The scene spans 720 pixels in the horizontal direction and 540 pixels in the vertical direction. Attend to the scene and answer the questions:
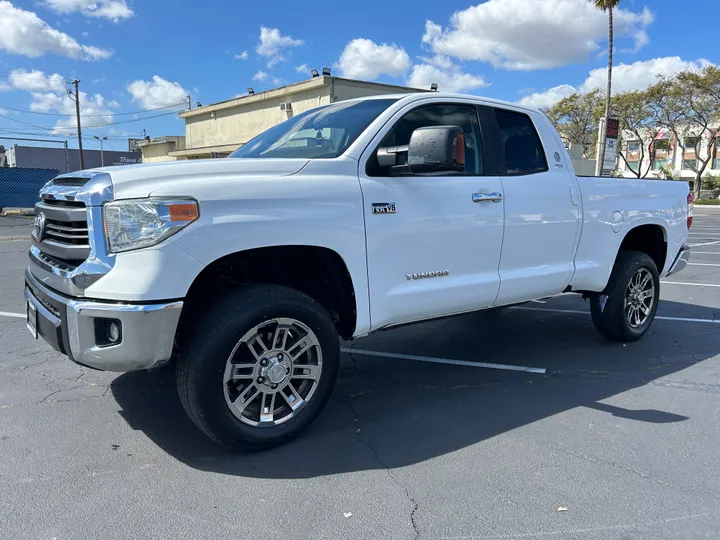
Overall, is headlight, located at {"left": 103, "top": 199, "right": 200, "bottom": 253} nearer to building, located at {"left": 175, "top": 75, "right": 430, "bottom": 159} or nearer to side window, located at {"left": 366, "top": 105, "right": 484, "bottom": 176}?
side window, located at {"left": 366, "top": 105, "right": 484, "bottom": 176}

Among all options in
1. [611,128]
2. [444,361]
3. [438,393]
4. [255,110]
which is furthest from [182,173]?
[255,110]

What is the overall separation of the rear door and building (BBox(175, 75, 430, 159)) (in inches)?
694

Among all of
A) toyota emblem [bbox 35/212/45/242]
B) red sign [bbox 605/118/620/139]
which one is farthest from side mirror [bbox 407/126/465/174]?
red sign [bbox 605/118/620/139]

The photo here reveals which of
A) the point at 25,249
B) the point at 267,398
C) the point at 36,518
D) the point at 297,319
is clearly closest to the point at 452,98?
the point at 297,319

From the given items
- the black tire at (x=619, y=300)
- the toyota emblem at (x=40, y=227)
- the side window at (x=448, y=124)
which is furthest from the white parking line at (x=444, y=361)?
the toyota emblem at (x=40, y=227)

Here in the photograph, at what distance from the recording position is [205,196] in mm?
2879

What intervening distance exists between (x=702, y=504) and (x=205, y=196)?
9.38 feet

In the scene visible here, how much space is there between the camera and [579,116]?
50.8m

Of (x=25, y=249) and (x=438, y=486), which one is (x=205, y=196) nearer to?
(x=438, y=486)

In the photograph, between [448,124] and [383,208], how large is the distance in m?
1.11

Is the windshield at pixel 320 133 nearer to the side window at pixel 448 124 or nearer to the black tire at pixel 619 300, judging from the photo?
the side window at pixel 448 124

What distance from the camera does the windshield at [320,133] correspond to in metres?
3.72

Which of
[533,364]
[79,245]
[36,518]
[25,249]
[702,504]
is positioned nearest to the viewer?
[36,518]

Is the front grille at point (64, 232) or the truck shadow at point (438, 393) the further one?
the truck shadow at point (438, 393)
